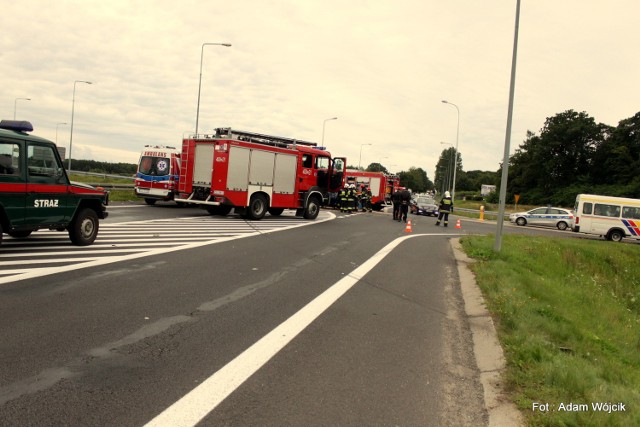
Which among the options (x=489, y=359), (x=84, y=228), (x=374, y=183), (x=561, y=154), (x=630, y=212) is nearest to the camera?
(x=489, y=359)

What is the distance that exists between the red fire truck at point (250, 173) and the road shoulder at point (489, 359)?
39.7ft

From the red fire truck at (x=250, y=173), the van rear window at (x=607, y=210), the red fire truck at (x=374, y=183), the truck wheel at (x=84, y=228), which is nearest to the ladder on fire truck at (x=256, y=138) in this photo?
the red fire truck at (x=250, y=173)

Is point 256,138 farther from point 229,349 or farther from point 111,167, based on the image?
point 111,167

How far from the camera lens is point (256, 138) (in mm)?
20969

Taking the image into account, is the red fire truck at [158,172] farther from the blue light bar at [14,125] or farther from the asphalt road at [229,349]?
the asphalt road at [229,349]

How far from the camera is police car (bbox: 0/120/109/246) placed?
841 cm

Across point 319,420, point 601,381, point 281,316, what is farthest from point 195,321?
point 601,381

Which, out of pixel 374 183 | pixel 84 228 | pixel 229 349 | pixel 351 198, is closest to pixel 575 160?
pixel 374 183

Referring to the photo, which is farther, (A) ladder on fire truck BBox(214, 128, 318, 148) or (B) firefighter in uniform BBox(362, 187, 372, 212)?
(B) firefighter in uniform BBox(362, 187, 372, 212)

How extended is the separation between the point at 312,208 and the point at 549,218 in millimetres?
20598

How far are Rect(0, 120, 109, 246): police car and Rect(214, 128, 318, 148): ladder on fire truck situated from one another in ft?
33.1

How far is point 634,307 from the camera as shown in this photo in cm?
1507

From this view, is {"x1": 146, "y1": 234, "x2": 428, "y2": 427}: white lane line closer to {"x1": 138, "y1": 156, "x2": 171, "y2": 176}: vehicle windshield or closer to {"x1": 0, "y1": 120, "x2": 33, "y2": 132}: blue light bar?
{"x1": 0, "y1": 120, "x2": 33, "y2": 132}: blue light bar

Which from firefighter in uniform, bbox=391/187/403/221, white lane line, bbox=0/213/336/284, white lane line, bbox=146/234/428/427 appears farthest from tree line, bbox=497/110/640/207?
white lane line, bbox=146/234/428/427
